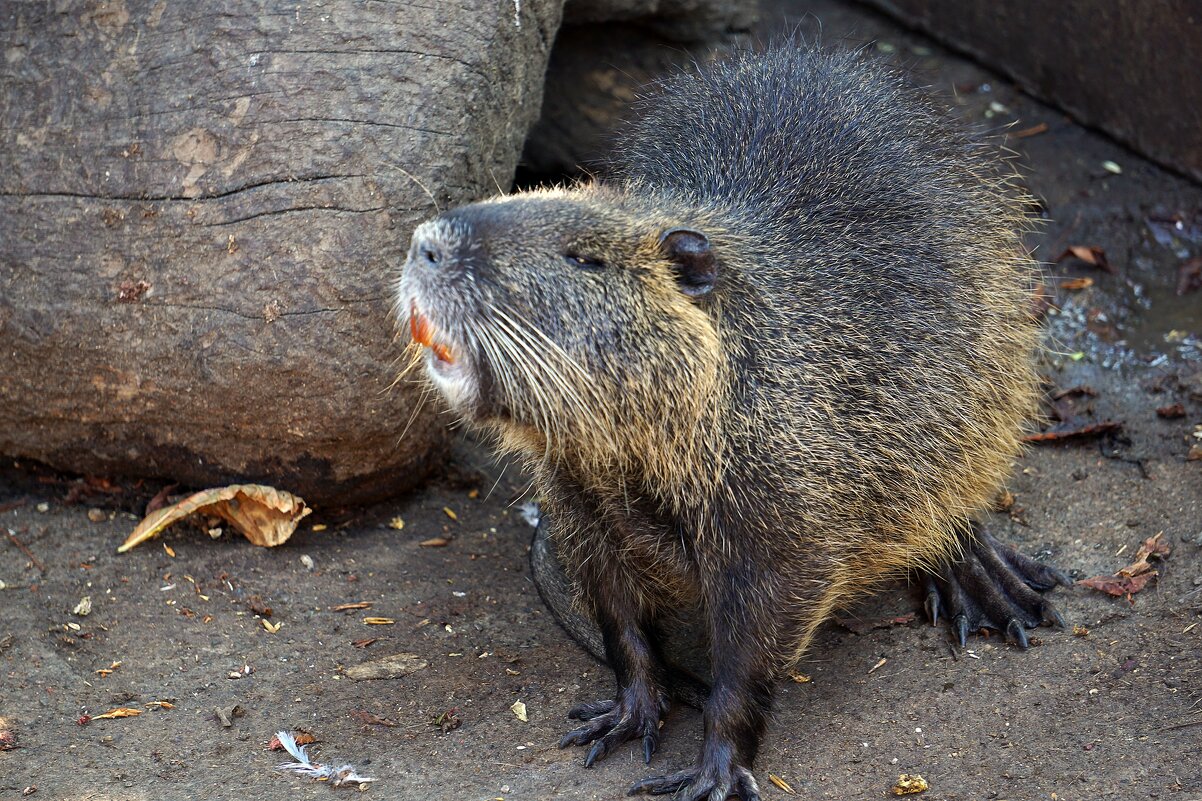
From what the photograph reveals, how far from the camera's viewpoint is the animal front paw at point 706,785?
136 inches

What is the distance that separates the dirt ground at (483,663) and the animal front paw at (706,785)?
0.09 meters

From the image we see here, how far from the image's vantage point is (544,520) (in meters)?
4.57

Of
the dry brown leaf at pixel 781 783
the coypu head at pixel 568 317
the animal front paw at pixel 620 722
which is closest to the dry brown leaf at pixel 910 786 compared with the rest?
the dry brown leaf at pixel 781 783

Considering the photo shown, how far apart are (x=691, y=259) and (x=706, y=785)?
1456mm

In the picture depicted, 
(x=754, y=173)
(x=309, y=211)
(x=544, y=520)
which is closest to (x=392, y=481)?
(x=544, y=520)

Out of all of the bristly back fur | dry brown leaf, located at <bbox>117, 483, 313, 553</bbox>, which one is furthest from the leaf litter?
dry brown leaf, located at <bbox>117, 483, 313, 553</bbox>

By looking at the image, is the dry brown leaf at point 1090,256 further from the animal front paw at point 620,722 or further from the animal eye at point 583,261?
the animal eye at point 583,261

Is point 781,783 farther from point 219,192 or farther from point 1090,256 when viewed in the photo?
point 1090,256

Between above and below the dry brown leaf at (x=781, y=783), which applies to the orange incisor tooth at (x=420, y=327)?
above

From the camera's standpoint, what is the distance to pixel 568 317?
10.5ft

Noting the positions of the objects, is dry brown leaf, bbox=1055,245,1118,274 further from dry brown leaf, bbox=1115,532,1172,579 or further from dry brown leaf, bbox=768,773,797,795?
dry brown leaf, bbox=768,773,797,795

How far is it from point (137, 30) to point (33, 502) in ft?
5.65

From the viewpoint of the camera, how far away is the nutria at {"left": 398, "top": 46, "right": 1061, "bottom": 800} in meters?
3.23

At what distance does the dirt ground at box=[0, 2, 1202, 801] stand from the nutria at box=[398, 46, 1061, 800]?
216 millimetres
